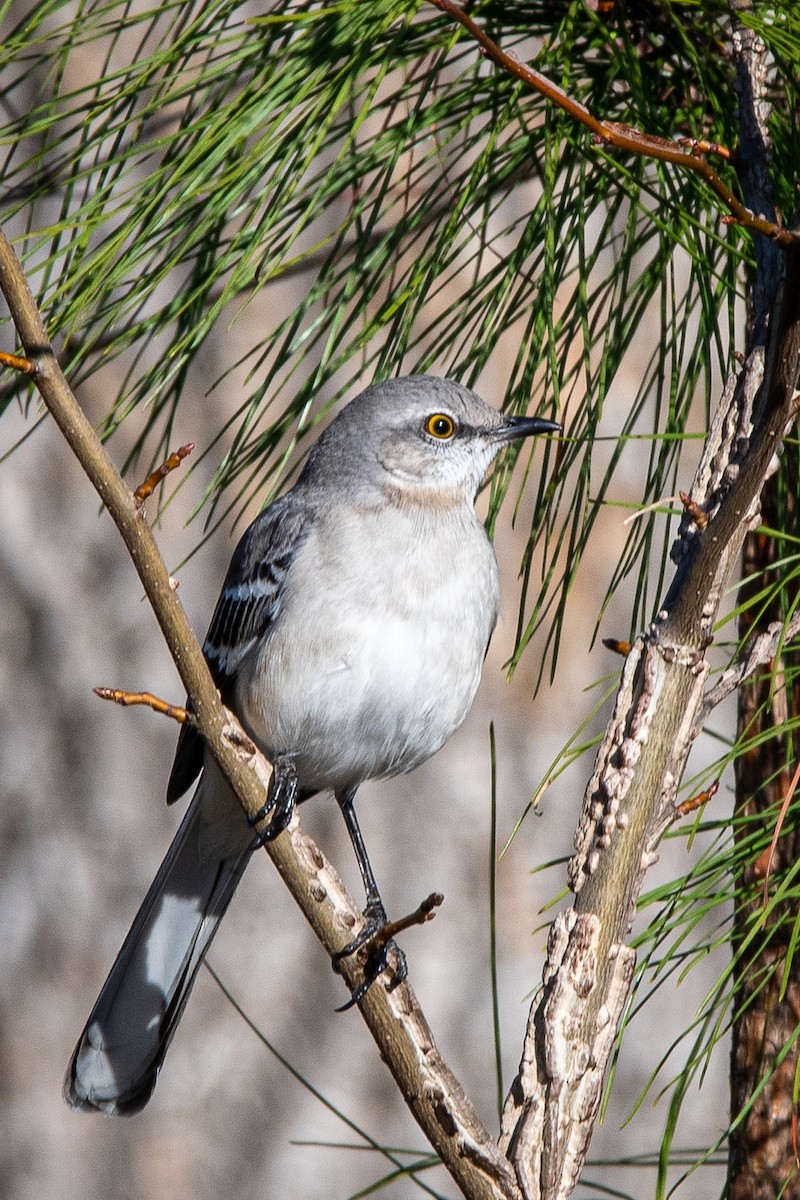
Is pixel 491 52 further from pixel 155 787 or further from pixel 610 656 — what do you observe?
pixel 155 787

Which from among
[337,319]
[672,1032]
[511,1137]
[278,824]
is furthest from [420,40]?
[672,1032]

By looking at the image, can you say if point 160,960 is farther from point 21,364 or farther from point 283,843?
point 21,364

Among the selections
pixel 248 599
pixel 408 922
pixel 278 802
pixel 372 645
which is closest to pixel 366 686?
pixel 372 645

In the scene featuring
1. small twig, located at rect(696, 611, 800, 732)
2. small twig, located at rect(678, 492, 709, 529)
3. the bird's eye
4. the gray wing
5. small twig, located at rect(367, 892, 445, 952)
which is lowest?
small twig, located at rect(367, 892, 445, 952)

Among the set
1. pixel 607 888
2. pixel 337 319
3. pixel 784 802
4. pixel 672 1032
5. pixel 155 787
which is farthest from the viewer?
pixel 155 787

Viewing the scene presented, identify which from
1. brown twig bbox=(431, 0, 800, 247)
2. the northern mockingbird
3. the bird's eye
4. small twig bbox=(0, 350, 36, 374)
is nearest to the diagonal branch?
small twig bbox=(0, 350, 36, 374)

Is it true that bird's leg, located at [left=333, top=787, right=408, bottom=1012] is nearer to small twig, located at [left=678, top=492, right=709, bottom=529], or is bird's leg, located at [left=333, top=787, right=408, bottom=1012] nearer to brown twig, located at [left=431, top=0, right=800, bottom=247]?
small twig, located at [left=678, top=492, right=709, bottom=529]

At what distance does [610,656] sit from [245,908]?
149 cm

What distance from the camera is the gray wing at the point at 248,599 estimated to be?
270 centimetres

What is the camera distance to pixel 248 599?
2.81 meters

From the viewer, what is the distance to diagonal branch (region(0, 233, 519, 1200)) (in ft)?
4.83

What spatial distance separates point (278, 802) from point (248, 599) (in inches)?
28.1

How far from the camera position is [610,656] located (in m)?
4.39

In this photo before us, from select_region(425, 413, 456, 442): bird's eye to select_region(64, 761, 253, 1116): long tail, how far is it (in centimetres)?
86
